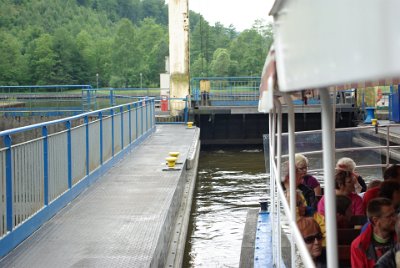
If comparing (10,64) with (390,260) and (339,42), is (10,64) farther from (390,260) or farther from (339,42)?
(339,42)

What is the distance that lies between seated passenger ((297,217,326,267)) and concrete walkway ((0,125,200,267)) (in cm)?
202

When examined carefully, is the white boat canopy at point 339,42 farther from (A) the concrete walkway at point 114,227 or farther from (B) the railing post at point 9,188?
(B) the railing post at point 9,188

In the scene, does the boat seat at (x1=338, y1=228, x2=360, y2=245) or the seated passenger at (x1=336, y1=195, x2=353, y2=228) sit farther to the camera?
the seated passenger at (x1=336, y1=195, x2=353, y2=228)

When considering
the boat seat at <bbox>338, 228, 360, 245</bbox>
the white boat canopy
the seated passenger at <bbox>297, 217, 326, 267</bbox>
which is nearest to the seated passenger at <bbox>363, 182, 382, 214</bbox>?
the boat seat at <bbox>338, 228, 360, 245</bbox>

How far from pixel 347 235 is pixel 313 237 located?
1040 millimetres

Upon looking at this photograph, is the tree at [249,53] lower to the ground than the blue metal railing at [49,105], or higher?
higher

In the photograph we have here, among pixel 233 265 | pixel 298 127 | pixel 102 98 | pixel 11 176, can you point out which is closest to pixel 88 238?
pixel 11 176

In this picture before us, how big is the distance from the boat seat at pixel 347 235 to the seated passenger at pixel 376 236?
1.12 m

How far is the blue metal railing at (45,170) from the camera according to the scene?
21.5 ft

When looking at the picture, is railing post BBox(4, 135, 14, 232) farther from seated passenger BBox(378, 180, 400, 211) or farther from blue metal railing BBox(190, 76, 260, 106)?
blue metal railing BBox(190, 76, 260, 106)

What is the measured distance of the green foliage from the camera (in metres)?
92.9

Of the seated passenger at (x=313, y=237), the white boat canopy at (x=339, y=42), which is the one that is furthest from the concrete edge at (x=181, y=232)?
the white boat canopy at (x=339, y=42)

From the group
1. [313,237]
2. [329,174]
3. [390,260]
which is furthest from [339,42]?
[313,237]

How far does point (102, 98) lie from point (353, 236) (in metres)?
26.0
